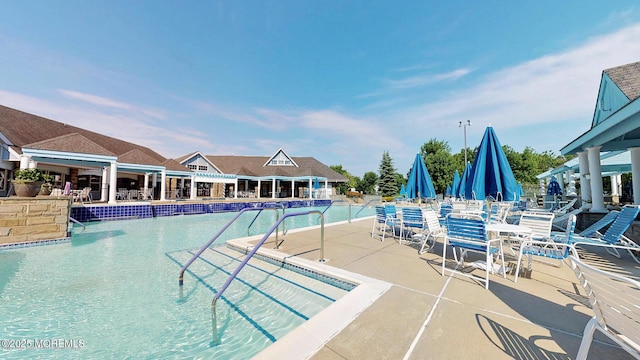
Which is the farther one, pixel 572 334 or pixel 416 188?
pixel 416 188

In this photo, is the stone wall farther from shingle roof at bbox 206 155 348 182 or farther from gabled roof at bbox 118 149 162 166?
shingle roof at bbox 206 155 348 182

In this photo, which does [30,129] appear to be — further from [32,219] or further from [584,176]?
[584,176]

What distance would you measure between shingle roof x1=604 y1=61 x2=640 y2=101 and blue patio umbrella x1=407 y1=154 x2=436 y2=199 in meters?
8.68

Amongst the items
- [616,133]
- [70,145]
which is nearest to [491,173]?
[616,133]

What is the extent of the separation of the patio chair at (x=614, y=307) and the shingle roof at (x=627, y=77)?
13197 millimetres

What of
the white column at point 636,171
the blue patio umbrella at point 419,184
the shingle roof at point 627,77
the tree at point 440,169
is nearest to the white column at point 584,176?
the white column at point 636,171

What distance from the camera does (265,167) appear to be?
3441cm

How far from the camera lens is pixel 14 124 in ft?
56.3

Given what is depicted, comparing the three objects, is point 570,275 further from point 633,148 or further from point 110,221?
point 110,221

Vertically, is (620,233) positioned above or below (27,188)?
below

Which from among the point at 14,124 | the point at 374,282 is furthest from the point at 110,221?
the point at 374,282

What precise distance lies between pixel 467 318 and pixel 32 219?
1098 cm

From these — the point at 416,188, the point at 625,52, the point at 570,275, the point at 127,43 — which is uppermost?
the point at 127,43

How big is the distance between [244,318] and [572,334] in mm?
3681
